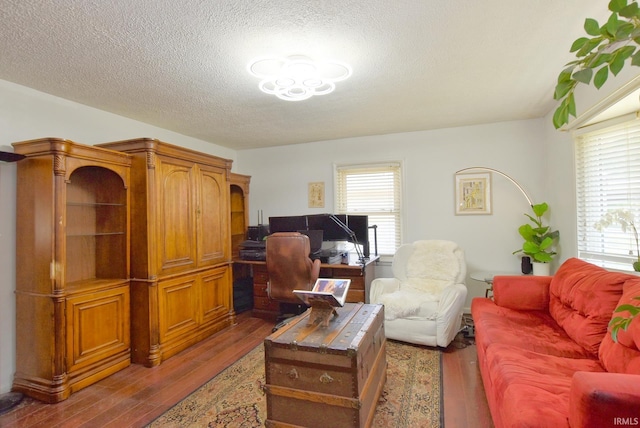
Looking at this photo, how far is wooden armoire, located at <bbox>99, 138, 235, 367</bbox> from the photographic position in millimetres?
2898

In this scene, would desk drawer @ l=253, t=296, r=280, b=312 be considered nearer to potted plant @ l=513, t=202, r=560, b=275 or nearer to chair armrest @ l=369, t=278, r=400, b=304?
chair armrest @ l=369, t=278, r=400, b=304

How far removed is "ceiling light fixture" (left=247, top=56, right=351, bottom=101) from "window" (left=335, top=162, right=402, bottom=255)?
2.09m

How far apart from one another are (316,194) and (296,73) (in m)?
2.56

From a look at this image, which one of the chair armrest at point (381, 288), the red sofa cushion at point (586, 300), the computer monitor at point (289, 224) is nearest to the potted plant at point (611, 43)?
the red sofa cushion at point (586, 300)

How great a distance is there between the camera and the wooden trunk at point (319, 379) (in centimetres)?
167

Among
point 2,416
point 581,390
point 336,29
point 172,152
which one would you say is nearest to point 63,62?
point 172,152

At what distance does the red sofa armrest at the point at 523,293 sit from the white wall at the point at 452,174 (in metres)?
1.25

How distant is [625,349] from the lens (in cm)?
153

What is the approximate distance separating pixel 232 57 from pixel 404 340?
2925mm

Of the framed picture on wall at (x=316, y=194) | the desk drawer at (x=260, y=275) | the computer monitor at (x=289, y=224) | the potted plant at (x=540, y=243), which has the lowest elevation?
the desk drawer at (x=260, y=275)

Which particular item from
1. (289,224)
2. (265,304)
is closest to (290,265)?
(289,224)

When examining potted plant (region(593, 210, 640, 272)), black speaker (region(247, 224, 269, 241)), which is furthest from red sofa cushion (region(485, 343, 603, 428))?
black speaker (region(247, 224, 269, 241))

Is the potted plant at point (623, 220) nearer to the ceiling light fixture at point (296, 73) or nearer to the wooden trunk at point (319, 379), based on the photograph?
the wooden trunk at point (319, 379)

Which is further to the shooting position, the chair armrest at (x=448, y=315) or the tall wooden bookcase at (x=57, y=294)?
the chair armrest at (x=448, y=315)
